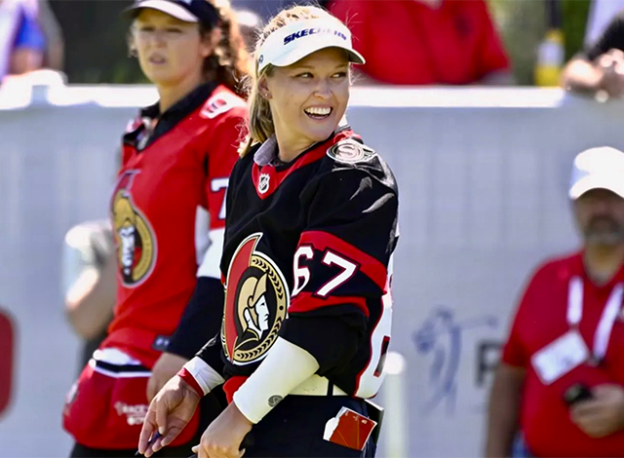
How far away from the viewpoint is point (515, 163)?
19.0 ft

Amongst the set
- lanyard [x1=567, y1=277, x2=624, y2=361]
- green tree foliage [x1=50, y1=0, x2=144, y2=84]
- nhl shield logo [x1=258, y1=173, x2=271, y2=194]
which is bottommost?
lanyard [x1=567, y1=277, x2=624, y2=361]

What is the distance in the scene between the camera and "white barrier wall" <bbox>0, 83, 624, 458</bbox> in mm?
5730

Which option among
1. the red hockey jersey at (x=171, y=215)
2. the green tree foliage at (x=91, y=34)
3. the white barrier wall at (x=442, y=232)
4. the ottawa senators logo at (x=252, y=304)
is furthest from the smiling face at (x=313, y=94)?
the green tree foliage at (x=91, y=34)

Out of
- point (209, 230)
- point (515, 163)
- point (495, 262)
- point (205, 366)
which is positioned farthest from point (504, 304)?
point (205, 366)

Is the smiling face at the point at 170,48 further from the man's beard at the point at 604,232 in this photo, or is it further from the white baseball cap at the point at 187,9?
the man's beard at the point at 604,232

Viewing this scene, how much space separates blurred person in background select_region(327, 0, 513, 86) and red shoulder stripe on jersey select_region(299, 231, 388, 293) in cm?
364

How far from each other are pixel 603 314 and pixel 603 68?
1320 millimetres

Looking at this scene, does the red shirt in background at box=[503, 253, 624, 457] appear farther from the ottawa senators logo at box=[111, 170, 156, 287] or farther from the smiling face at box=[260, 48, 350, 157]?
the smiling face at box=[260, 48, 350, 157]

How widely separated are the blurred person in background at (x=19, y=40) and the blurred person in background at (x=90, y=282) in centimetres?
152

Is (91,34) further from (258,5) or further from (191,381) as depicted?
(191,381)

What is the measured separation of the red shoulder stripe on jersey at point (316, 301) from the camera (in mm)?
2895

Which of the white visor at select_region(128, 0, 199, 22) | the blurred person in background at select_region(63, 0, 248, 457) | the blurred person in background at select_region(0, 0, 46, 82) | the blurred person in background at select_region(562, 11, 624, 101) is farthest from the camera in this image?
the blurred person in background at select_region(0, 0, 46, 82)

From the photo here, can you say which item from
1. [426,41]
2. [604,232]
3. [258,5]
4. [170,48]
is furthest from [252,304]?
[258,5]

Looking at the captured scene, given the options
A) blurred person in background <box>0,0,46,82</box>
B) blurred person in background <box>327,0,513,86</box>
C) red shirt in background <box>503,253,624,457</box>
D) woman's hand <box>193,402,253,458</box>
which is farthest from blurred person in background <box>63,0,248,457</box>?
blurred person in background <box>0,0,46,82</box>
